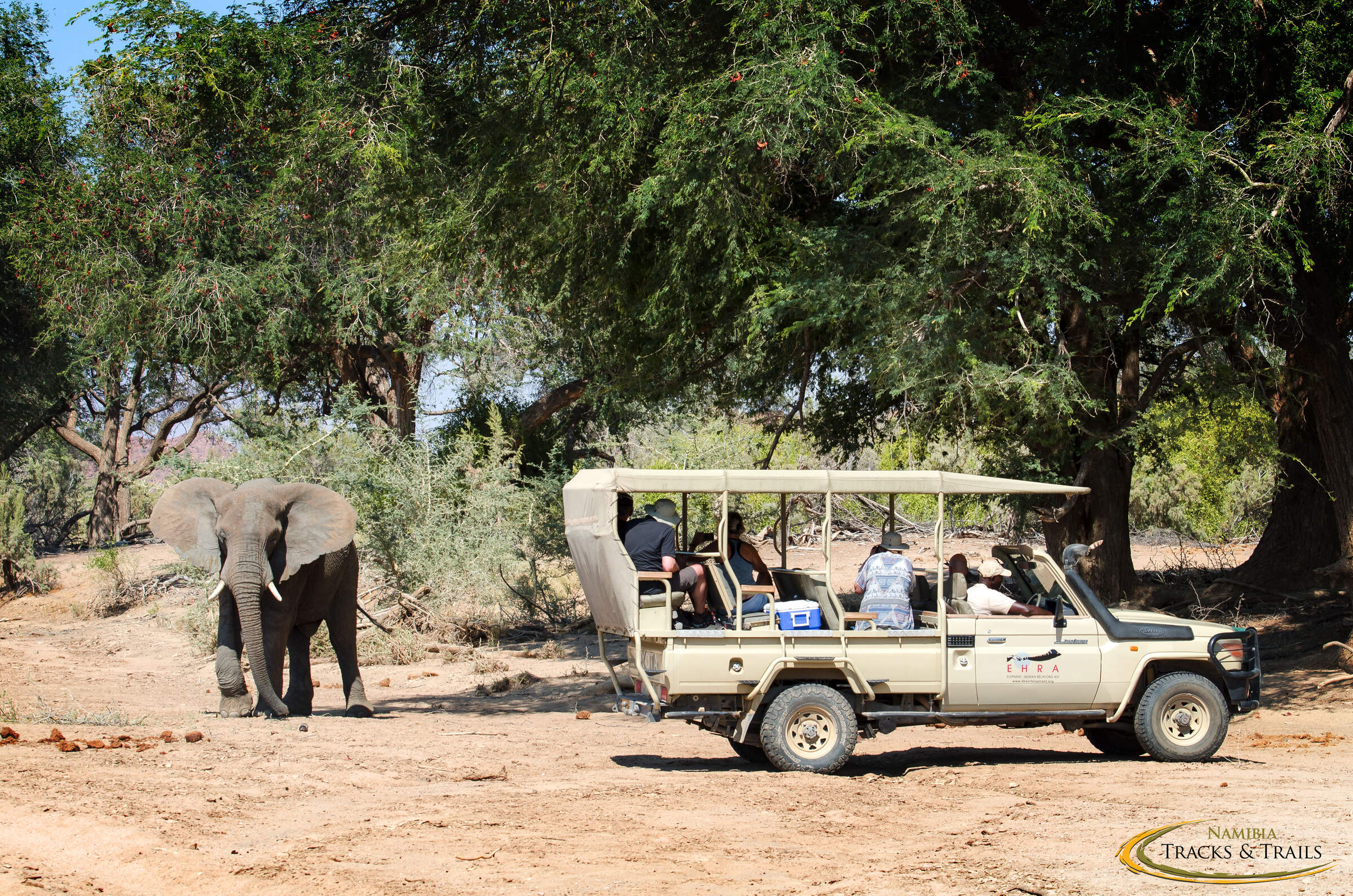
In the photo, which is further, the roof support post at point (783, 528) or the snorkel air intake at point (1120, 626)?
the roof support post at point (783, 528)

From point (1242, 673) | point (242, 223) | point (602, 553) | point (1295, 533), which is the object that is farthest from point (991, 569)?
point (242, 223)

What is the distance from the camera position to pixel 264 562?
11.5m

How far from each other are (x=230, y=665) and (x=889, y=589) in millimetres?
6142

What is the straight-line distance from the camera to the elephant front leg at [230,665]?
11.5 m

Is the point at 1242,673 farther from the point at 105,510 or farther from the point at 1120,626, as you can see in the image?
the point at 105,510

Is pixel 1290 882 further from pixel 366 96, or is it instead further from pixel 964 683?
pixel 366 96

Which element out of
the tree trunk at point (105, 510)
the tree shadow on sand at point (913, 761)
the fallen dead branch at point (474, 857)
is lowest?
the tree shadow on sand at point (913, 761)

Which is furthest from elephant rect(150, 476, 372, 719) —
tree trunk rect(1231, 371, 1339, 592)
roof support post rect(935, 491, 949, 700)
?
tree trunk rect(1231, 371, 1339, 592)

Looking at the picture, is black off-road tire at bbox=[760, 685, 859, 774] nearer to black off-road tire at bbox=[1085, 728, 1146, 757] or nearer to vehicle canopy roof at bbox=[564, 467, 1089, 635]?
vehicle canopy roof at bbox=[564, 467, 1089, 635]

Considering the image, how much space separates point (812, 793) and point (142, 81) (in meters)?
11.1

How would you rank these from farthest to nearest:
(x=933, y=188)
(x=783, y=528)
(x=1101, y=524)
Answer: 1. (x=1101, y=524)
2. (x=933, y=188)
3. (x=783, y=528)

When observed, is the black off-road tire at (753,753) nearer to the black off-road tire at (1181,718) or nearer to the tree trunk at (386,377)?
the black off-road tire at (1181,718)

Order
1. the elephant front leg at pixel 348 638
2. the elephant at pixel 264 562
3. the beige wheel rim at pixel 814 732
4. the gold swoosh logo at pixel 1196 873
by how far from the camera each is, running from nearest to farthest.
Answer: the gold swoosh logo at pixel 1196 873, the beige wheel rim at pixel 814 732, the elephant at pixel 264 562, the elephant front leg at pixel 348 638

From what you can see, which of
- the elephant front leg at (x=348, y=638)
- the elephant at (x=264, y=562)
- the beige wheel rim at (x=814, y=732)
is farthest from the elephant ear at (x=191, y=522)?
the beige wheel rim at (x=814, y=732)
